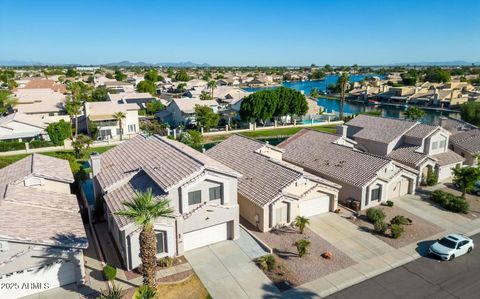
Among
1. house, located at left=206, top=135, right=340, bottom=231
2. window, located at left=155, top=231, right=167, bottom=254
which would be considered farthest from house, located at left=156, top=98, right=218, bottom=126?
window, located at left=155, top=231, right=167, bottom=254

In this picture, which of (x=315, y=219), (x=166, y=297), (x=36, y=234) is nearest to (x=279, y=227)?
(x=315, y=219)

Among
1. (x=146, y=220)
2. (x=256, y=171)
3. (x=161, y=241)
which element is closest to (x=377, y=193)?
(x=256, y=171)

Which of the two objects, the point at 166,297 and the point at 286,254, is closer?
the point at 166,297

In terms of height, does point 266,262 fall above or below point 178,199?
below

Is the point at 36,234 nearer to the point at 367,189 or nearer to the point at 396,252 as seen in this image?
the point at 396,252

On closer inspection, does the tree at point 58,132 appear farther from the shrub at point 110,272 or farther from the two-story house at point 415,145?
the two-story house at point 415,145

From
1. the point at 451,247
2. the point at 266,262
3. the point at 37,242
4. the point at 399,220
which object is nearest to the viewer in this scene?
the point at 37,242

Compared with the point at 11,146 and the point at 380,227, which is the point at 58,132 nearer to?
→ the point at 11,146
